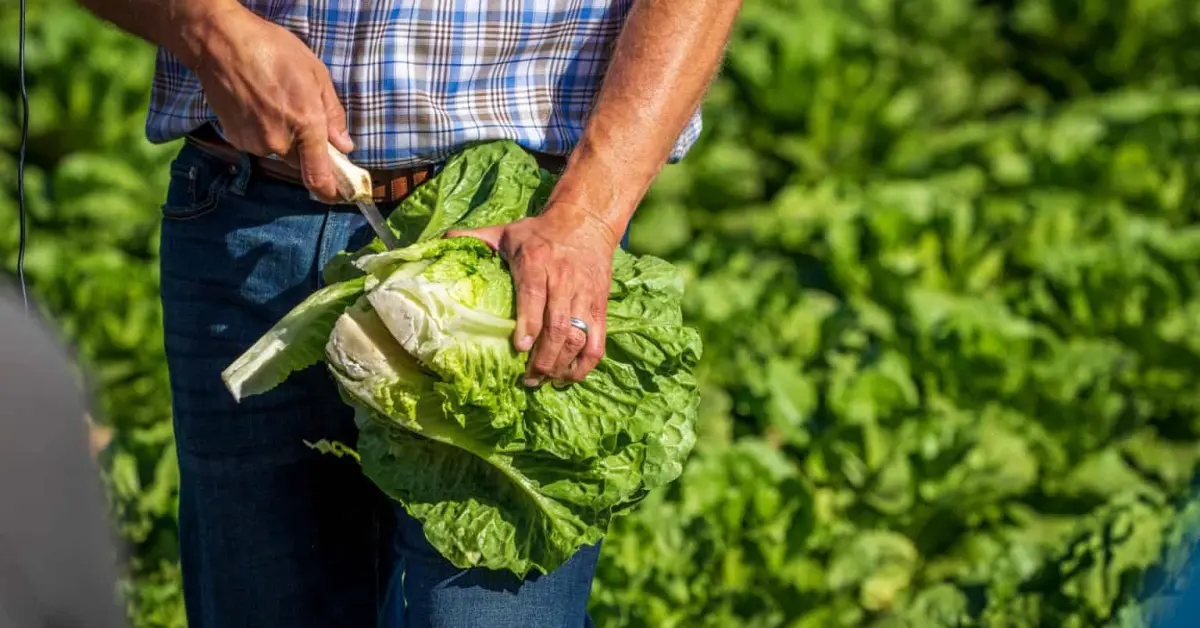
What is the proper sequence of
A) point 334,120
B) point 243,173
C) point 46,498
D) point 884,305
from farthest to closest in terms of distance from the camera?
1. point 884,305
2. point 243,173
3. point 334,120
4. point 46,498

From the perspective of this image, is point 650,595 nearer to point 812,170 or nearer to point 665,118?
point 665,118

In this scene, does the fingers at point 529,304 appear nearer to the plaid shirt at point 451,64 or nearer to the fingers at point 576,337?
the fingers at point 576,337

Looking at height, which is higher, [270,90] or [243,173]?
[270,90]

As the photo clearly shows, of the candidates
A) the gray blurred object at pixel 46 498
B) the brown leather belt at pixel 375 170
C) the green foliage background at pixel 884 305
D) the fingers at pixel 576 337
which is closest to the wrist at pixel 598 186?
the fingers at pixel 576 337

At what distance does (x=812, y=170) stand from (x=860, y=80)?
0.51 metres

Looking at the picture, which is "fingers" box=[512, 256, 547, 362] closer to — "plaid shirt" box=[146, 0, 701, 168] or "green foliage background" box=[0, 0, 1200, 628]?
"plaid shirt" box=[146, 0, 701, 168]

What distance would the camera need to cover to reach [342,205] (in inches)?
88.3

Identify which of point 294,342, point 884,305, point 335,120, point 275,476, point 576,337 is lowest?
point 884,305

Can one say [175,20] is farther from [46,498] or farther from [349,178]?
[46,498]

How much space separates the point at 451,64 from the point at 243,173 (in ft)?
1.22

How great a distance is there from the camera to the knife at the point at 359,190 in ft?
6.77

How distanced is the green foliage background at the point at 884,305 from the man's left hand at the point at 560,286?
155cm

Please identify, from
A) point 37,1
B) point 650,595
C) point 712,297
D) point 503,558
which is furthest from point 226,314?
point 37,1

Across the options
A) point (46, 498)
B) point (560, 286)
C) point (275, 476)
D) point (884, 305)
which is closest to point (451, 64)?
point (560, 286)
